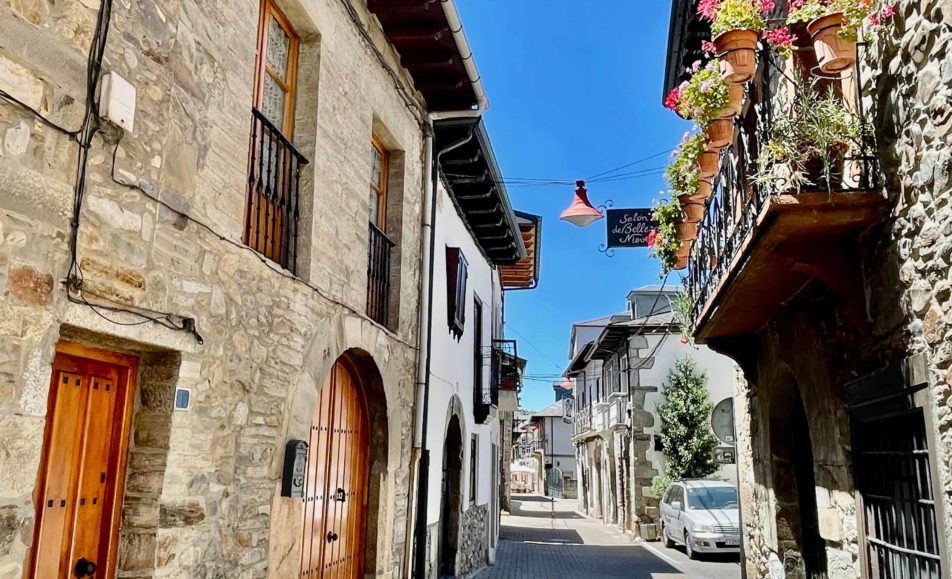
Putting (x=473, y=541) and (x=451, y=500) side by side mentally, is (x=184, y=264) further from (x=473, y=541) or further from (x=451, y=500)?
(x=473, y=541)

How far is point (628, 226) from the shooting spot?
8.87 metres

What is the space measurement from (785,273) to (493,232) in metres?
7.83

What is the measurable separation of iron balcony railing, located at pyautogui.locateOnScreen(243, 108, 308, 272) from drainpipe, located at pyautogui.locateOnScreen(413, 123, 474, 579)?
2.84m

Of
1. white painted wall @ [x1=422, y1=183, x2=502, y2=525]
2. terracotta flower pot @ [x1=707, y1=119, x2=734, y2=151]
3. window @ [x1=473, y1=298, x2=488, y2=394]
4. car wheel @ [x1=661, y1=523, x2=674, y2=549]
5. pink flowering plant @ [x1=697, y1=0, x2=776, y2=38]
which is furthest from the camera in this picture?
car wheel @ [x1=661, y1=523, x2=674, y2=549]

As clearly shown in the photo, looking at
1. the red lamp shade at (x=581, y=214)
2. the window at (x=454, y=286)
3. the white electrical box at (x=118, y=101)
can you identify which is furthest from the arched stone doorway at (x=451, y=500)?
the white electrical box at (x=118, y=101)

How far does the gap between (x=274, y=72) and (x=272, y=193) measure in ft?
2.93

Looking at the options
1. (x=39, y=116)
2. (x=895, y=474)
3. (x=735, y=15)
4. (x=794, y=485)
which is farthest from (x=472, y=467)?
(x=39, y=116)

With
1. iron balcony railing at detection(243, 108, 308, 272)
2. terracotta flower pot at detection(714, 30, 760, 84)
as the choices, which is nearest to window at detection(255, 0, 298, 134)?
iron balcony railing at detection(243, 108, 308, 272)

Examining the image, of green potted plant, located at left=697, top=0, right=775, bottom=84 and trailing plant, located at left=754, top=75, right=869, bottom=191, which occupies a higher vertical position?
green potted plant, located at left=697, top=0, right=775, bottom=84

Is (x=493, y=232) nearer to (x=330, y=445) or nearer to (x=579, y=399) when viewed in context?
(x=330, y=445)

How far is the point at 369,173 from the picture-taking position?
21.1 feet

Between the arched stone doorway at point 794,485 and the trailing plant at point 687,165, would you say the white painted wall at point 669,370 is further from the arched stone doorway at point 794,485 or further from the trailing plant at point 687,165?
the trailing plant at point 687,165

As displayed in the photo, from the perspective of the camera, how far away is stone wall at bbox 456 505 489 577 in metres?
11.3

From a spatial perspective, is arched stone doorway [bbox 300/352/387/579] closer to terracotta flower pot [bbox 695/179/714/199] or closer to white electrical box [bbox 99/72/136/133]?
white electrical box [bbox 99/72/136/133]
